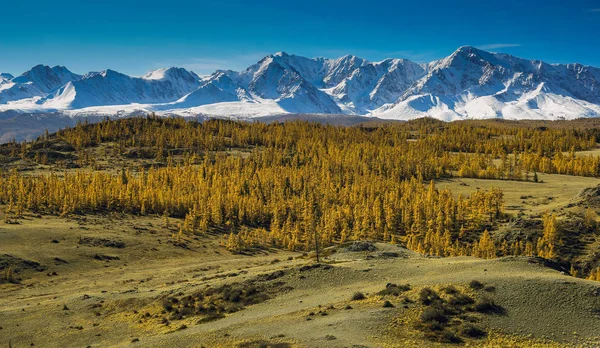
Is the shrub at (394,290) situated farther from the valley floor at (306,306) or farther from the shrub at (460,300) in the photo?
the shrub at (460,300)

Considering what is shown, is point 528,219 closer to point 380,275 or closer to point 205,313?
point 380,275

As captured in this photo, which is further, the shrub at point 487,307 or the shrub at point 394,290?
the shrub at point 394,290

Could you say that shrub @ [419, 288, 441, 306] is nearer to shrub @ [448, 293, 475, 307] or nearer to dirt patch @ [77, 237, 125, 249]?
shrub @ [448, 293, 475, 307]

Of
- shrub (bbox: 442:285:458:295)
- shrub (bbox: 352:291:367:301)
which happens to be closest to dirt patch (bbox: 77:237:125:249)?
shrub (bbox: 352:291:367:301)

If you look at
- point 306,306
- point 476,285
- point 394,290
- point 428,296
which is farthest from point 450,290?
point 306,306

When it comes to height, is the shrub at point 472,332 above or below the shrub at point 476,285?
below

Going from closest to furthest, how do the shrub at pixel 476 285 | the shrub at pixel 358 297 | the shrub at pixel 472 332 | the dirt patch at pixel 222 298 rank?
the shrub at pixel 472 332 < the shrub at pixel 476 285 < the shrub at pixel 358 297 < the dirt patch at pixel 222 298

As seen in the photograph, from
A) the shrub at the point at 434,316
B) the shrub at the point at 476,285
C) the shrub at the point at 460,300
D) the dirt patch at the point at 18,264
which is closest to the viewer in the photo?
the shrub at the point at 434,316

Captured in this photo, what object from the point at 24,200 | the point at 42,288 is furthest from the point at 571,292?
the point at 24,200

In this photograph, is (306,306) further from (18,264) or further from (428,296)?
(18,264)

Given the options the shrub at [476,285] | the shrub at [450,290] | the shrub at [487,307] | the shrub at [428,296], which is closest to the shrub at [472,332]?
the shrub at [487,307]

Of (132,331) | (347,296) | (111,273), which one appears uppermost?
(347,296)
